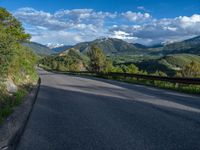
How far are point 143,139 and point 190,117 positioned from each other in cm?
299

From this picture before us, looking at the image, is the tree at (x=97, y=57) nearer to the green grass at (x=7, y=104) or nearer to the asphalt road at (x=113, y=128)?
the green grass at (x=7, y=104)

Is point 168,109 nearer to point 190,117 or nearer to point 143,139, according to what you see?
point 190,117

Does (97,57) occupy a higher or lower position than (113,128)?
higher

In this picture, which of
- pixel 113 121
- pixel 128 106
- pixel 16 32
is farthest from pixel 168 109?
pixel 16 32

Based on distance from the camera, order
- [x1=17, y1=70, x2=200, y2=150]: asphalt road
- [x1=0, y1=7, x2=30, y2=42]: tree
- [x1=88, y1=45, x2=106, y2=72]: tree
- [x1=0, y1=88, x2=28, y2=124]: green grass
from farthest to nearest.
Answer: [x1=88, y1=45, x2=106, y2=72]: tree < [x1=0, y1=7, x2=30, y2=42]: tree < [x1=0, y1=88, x2=28, y2=124]: green grass < [x1=17, y1=70, x2=200, y2=150]: asphalt road

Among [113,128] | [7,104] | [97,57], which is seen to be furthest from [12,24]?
[97,57]

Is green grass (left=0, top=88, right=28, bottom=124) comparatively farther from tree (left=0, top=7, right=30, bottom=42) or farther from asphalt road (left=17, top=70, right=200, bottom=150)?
tree (left=0, top=7, right=30, bottom=42)

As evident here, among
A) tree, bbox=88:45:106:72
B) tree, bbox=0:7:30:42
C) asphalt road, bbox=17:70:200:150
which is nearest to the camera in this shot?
asphalt road, bbox=17:70:200:150

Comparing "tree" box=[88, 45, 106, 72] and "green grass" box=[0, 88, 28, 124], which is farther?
"tree" box=[88, 45, 106, 72]

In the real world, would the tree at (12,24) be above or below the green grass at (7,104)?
above

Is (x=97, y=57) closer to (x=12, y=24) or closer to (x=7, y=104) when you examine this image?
(x=12, y=24)

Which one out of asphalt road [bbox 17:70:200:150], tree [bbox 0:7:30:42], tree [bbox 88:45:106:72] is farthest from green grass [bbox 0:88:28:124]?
tree [bbox 88:45:106:72]

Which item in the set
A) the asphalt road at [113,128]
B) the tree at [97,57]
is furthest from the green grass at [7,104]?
the tree at [97,57]

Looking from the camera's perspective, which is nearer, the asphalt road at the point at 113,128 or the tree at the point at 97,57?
the asphalt road at the point at 113,128
